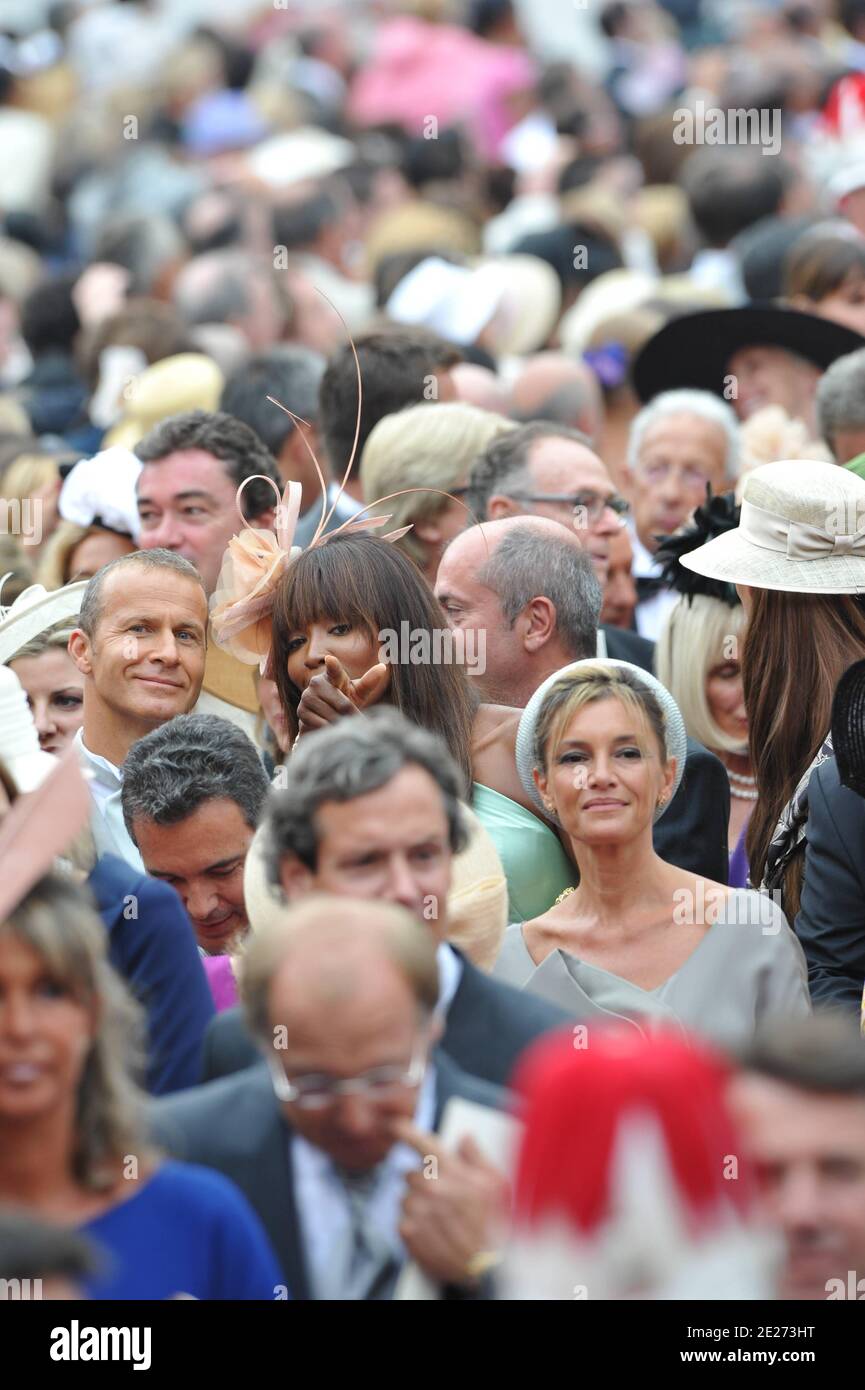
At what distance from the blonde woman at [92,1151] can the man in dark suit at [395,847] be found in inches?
21.3

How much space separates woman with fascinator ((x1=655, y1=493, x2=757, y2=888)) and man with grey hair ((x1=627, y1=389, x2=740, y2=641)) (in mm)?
1051

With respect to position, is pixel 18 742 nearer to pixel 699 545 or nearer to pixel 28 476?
pixel 699 545

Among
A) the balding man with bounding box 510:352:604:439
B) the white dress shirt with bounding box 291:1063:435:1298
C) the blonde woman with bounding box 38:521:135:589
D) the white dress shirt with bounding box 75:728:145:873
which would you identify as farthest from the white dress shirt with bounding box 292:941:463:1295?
the balding man with bounding box 510:352:604:439

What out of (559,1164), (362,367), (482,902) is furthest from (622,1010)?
(362,367)

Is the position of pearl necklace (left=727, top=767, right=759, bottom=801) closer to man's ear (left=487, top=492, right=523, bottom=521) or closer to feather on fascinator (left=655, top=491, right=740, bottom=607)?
feather on fascinator (left=655, top=491, right=740, bottom=607)

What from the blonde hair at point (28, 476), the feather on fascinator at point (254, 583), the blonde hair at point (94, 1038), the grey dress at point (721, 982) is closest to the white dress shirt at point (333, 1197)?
the blonde hair at point (94, 1038)

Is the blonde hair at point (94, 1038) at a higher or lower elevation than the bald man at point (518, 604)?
lower

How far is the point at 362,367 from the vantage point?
655 cm

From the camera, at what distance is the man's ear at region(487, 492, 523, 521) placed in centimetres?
595

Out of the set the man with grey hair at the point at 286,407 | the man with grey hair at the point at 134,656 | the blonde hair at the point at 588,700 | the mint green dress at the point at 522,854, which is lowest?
the mint green dress at the point at 522,854

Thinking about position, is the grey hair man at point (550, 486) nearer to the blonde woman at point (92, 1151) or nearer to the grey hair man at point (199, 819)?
the grey hair man at point (199, 819)

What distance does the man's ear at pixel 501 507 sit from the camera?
19.5 ft

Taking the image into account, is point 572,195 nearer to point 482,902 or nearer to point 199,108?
point 199,108

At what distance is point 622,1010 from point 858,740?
63 centimetres
